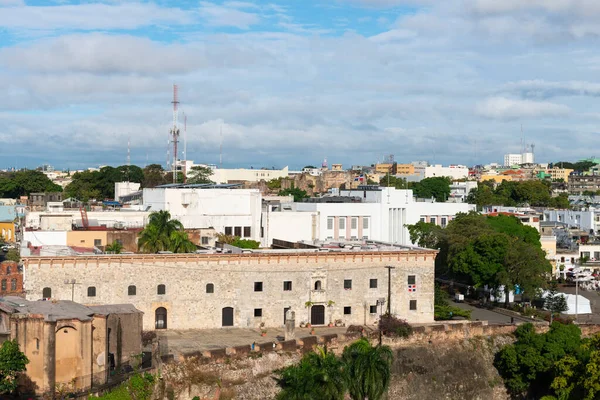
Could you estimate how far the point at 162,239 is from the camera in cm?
5362

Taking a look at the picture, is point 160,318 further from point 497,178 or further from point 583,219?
point 497,178

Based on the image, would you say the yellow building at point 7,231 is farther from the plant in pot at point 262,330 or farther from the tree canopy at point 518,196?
the tree canopy at point 518,196

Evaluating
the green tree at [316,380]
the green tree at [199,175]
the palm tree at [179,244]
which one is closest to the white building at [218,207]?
the palm tree at [179,244]

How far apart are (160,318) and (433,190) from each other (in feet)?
281

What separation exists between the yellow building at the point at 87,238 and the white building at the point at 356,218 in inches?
571

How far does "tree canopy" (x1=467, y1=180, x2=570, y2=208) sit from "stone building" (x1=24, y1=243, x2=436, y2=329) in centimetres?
7884

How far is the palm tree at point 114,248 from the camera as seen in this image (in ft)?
174

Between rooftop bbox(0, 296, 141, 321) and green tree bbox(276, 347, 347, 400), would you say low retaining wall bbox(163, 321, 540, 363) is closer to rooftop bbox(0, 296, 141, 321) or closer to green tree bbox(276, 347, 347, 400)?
green tree bbox(276, 347, 347, 400)

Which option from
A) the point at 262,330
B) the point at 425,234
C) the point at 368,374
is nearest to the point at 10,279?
the point at 262,330

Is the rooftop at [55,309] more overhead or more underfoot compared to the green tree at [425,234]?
more underfoot

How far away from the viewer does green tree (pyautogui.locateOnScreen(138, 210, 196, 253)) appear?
175ft

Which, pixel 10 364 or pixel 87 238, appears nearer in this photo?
pixel 10 364

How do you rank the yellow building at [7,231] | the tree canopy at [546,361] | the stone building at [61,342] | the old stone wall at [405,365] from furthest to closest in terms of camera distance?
the yellow building at [7,231], the tree canopy at [546,361], the old stone wall at [405,365], the stone building at [61,342]

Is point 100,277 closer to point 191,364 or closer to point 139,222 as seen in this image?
point 191,364
